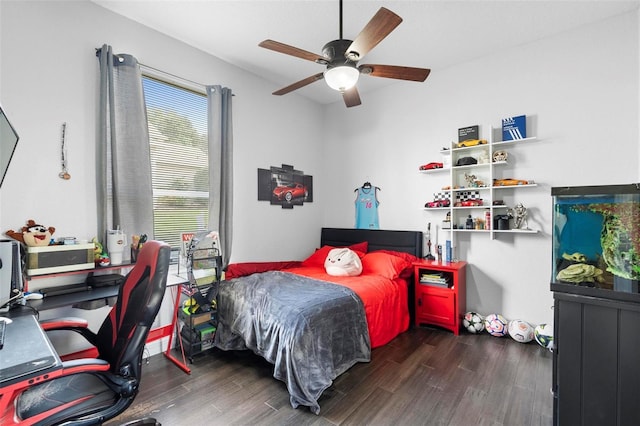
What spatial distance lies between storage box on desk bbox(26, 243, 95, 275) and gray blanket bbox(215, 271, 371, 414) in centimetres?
109

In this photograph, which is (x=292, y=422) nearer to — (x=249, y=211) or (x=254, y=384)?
(x=254, y=384)

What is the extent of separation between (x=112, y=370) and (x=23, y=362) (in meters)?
0.39

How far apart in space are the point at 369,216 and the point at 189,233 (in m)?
2.40

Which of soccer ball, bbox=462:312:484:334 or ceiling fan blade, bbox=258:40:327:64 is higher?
ceiling fan blade, bbox=258:40:327:64

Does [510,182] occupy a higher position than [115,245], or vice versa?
[510,182]

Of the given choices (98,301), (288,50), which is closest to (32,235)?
(98,301)

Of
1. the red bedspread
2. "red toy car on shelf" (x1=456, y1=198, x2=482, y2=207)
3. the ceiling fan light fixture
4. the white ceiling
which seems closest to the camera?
the ceiling fan light fixture

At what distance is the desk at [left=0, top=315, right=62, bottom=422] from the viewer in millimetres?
947

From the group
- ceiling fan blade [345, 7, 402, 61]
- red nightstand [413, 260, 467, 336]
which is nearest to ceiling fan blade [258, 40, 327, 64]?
ceiling fan blade [345, 7, 402, 61]

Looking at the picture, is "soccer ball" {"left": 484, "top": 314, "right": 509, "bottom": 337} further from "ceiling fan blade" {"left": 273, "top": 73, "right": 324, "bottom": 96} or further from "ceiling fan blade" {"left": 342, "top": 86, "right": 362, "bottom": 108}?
"ceiling fan blade" {"left": 273, "top": 73, "right": 324, "bottom": 96}

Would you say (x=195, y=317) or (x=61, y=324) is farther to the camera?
(x=195, y=317)

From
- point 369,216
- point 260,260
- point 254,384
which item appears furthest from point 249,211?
point 254,384

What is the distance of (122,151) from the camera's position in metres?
2.47

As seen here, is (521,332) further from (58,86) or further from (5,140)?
(58,86)
